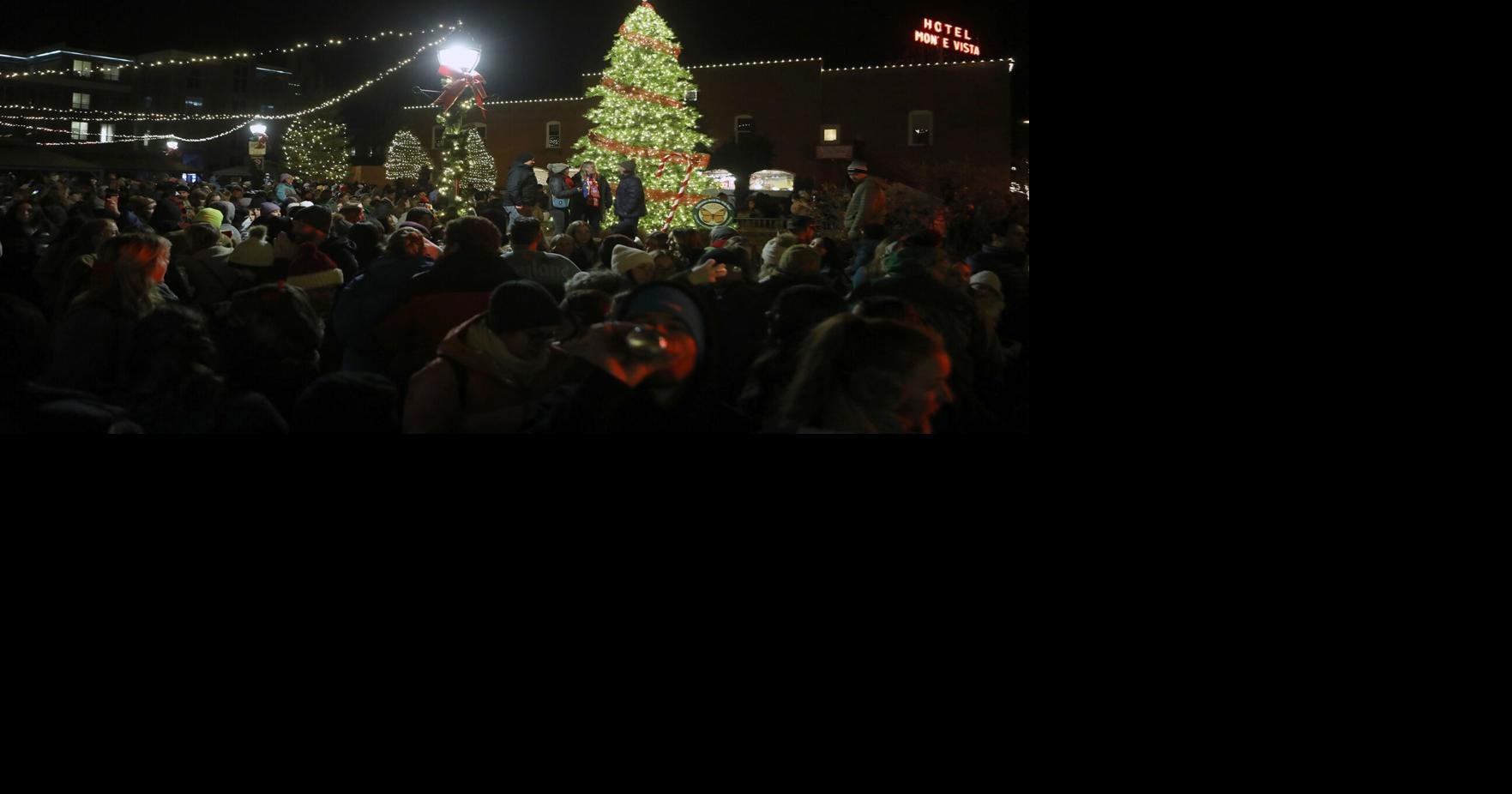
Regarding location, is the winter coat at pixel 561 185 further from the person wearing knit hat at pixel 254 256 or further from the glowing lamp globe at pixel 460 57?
the person wearing knit hat at pixel 254 256

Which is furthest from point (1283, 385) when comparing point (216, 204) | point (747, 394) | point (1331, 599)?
point (216, 204)

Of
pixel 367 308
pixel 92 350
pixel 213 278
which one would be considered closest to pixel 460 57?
pixel 213 278

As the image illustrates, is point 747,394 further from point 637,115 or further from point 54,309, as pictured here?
point 637,115

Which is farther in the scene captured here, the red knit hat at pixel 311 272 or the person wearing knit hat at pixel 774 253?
the person wearing knit hat at pixel 774 253

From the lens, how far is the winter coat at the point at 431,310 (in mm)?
4457

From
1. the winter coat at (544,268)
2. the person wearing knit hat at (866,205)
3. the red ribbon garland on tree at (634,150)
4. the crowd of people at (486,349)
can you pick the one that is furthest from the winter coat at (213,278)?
the red ribbon garland on tree at (634,150)

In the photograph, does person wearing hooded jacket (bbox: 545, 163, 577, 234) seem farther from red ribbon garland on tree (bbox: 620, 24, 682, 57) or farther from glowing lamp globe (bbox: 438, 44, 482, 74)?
red ribbon garland on tree (bbox: 620, 24, 682, 57)

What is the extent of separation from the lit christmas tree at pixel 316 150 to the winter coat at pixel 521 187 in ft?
94.0

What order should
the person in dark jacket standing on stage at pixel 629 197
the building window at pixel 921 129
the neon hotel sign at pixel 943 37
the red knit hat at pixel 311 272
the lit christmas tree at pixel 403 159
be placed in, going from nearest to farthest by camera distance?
the red knit hat at pixel 311 272
the person in dark jacket standing on stage at pixel 629 197
the lit christmas tree at pixel 403 159
the building window at pixel 921 129
the neon hotel sign at pixel 943 37

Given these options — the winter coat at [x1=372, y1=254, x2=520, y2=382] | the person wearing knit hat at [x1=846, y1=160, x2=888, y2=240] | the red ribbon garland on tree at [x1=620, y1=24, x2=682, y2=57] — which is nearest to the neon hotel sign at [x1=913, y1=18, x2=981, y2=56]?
the red ribbon garland on tree at [x1=620, y1=24, x2=682, y2=57]

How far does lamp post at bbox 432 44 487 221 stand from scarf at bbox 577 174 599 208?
4.45 feet

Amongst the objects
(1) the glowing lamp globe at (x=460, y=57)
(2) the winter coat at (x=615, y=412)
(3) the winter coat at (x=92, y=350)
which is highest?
(1) the glowing lamp globe at (x=460, y=57)

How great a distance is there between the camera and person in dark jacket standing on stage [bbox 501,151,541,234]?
12477 millimetres

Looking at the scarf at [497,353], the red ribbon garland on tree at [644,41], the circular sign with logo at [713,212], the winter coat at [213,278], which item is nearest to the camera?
the scarf at [497,353]
